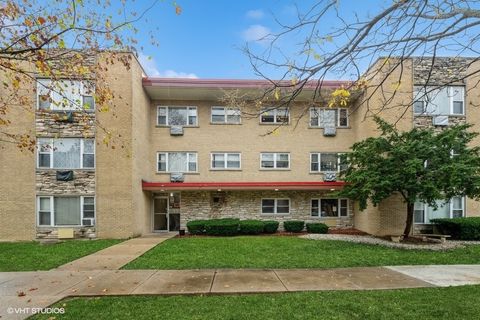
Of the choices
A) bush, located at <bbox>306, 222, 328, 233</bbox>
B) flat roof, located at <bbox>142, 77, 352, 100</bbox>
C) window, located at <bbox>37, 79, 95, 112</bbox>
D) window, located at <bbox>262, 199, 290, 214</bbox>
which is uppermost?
flat roof, located at <bbox>142, 77, 352, 100</bbox>

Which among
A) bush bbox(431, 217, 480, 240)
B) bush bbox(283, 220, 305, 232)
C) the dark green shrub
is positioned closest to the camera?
bush bbox(431, 217, 480, 240)

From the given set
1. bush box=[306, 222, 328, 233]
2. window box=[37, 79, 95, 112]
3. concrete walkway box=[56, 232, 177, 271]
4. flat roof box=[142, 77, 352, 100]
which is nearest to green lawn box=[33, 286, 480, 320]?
concrete walkway box=[56, 232, 177, 271]

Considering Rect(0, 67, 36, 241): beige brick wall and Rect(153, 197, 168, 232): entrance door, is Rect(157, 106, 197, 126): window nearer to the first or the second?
Rect(153, 197, 168, 232): entrance door

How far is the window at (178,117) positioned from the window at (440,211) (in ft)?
44.2

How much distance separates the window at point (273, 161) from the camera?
64.5ft

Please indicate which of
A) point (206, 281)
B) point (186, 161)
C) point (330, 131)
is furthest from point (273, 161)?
point (206, 281)

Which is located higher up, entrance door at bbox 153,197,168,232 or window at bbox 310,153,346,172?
window at bbox 310,153,346,172

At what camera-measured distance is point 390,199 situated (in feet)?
55.0

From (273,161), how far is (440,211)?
9470 millimetres

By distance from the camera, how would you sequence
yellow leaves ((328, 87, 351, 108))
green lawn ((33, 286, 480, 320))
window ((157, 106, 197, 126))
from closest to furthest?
yellow leaves ((328, 87, 351, 108))
green lawn ((33, 286, 480, 320))
window ((157, 106, 197, 126))

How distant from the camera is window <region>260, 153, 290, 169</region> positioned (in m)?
19.7

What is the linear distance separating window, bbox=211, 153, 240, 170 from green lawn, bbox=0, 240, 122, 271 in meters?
7.22

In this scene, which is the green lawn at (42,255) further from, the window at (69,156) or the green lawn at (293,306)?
the green lawn at (293,306)

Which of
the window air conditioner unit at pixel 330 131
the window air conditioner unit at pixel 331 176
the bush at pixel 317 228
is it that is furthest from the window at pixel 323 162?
the bush at pixel 317 228
